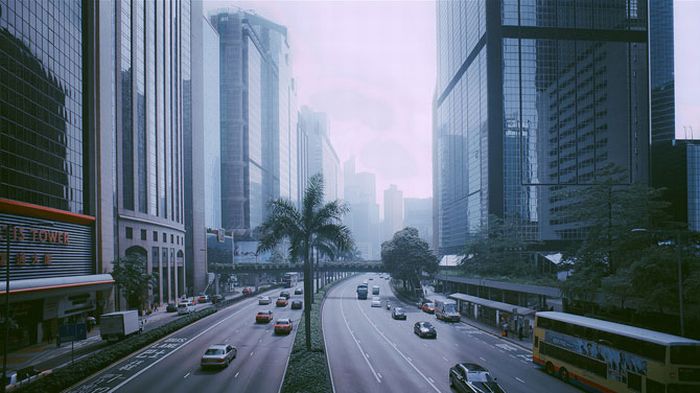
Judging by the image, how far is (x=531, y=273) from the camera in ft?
224

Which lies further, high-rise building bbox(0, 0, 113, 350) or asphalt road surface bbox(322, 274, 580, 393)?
high-rise building bbox(0, 0, 113, 350)

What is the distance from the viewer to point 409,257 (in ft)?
296

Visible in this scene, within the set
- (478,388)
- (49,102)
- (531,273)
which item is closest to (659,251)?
(478,388)

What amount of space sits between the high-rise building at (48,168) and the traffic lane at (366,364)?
2218cm

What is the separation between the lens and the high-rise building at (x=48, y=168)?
126 ft

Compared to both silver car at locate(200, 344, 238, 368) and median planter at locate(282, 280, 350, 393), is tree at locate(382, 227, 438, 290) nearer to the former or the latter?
median planter at locate(282, 280, 350, 393)

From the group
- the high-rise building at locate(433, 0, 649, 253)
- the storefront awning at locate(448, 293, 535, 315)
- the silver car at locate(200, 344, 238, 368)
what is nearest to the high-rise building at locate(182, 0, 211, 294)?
the high-rise building at locate(433, 0, 649, 253)

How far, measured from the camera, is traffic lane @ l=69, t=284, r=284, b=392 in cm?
2656

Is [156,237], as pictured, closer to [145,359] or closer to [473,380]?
[145,359]

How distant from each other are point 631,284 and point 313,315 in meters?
30.0

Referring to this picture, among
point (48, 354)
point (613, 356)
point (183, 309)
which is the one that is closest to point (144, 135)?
point (183, 309)

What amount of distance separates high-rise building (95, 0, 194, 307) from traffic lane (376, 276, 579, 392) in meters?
38.0

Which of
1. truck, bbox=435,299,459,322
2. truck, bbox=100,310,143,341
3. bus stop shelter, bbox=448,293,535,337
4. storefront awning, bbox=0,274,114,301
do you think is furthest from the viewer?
truck, bbox=435,299,459,322

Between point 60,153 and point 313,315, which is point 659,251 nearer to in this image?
point 313,315
